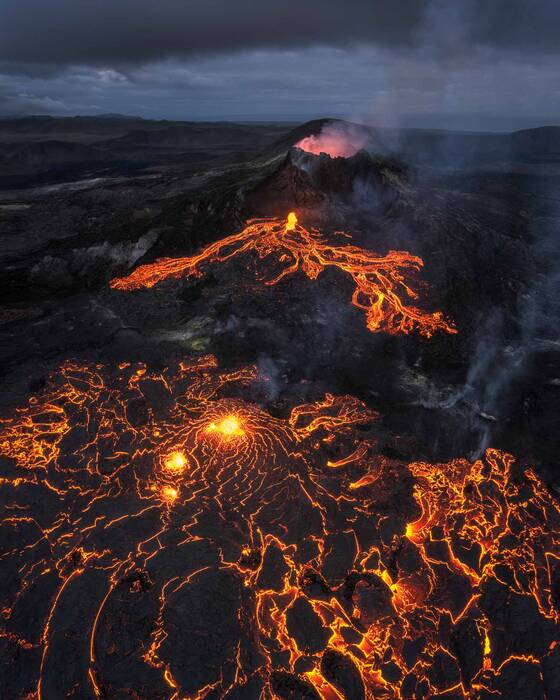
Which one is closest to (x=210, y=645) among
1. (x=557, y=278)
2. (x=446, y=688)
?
(x=446, y=688)

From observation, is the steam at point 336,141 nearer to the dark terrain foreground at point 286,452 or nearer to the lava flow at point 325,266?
the lava flow at point 325,266

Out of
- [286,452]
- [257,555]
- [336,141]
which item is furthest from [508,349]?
[336,141]

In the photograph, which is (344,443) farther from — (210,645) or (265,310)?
(265,310)

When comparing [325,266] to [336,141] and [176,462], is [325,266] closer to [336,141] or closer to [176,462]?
[176,462]

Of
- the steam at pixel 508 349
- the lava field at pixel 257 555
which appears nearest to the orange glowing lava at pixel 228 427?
the lava field at pixel 257 555

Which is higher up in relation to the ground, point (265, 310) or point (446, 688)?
point (265, 310)
